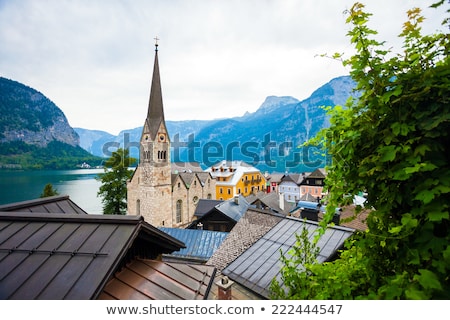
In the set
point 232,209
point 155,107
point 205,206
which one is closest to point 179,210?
point 205,206

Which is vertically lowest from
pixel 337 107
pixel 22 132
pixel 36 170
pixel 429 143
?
pixel 36 170

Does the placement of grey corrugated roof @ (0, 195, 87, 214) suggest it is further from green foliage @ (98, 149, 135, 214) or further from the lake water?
the lake water

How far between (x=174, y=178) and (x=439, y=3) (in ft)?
99.6

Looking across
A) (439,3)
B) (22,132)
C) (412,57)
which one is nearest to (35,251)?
(412,57)

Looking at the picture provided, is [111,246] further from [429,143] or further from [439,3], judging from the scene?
[439,3]

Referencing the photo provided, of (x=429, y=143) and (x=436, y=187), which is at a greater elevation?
(x=429, y=143)

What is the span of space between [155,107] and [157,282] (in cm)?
2664

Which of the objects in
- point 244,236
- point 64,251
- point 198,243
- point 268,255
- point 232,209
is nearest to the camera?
point 64,251

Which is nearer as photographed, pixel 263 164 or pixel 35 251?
pixel 35 251

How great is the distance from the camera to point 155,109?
28266mm

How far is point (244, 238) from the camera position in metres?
10.5

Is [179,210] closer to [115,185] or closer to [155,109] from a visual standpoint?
[115,185]

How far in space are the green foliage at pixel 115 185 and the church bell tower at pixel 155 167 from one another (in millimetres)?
5110

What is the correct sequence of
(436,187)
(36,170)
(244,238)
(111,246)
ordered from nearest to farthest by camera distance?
(436,187) → (111,246) → (244,238) → (36,170)
